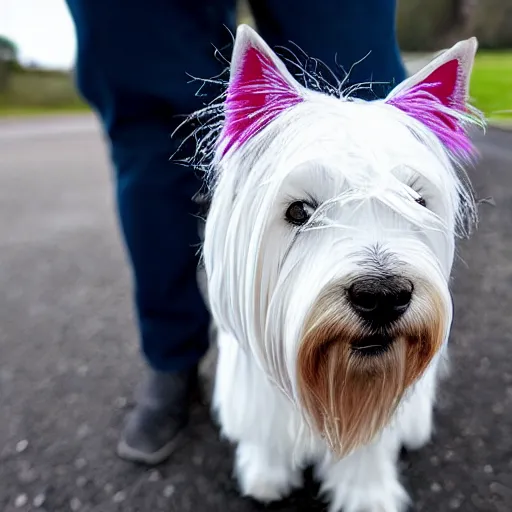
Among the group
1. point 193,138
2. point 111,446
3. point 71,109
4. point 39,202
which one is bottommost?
point 71,109

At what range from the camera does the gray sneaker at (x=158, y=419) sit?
1.53m

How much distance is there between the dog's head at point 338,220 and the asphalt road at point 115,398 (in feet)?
1.48

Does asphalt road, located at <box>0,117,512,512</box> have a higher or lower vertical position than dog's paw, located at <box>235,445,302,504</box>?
lower

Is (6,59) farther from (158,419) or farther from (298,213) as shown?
(298,213)

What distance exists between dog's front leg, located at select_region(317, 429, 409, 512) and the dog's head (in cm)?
Result: 27

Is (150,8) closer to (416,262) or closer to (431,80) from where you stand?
(431,80)

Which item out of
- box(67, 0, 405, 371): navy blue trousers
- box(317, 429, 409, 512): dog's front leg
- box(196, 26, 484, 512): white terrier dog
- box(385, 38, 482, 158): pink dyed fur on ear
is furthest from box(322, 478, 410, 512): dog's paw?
box(385, 38, 482, 158): pink dyed fur on ear

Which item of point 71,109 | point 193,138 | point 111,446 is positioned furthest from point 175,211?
point 71,109

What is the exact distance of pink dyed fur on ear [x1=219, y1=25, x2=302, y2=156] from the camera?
99cm

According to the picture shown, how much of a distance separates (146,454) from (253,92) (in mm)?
891

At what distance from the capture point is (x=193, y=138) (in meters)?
1.41

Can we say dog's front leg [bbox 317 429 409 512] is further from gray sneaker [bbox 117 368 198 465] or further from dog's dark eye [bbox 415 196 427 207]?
dog's dark eye [bbox 415 196 427 207]

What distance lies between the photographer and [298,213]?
40.8 inches

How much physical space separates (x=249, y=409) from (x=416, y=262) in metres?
0.51
